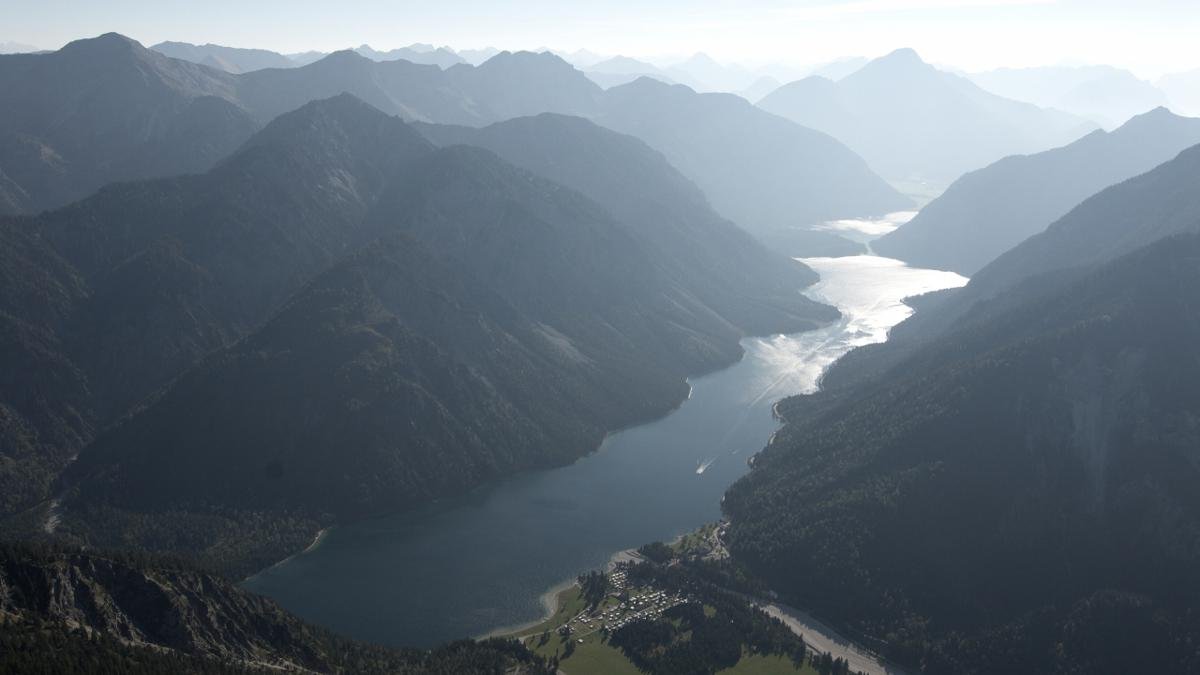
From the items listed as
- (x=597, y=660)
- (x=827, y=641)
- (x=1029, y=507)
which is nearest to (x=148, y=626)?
(x=597, y=660)

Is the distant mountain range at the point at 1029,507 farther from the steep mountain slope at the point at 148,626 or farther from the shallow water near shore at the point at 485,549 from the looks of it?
the steep mountain slope at the point at 148,626

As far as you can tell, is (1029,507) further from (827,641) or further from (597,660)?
(597,660)

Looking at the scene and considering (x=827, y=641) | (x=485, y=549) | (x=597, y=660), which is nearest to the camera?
(x=597, y=660)

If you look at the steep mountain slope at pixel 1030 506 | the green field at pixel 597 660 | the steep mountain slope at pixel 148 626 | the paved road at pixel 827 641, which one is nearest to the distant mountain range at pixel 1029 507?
the steep mountain slope at pixel 1030 506

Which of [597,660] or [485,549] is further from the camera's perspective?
[485,549]

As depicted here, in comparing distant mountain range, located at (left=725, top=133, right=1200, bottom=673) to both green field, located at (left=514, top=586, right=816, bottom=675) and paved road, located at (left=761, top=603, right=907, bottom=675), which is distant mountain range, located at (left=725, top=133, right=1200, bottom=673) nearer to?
paved road, located at (left=761, top=603, right=907, bottom=675)

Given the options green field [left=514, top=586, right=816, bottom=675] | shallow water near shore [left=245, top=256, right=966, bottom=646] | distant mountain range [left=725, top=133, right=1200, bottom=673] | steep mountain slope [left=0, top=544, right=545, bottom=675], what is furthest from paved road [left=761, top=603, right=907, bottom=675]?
steep mountain slope [left=0, top=544, right=545, bottom=675]

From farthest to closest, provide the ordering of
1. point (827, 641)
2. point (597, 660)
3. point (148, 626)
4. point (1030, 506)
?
point (1030, 506)
point (827, 641)
point (597, 660)
point (148, 626)
